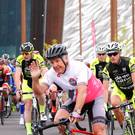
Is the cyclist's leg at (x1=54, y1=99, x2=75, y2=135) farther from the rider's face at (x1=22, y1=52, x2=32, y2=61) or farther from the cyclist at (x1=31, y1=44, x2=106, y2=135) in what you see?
the rider's face at (x1=22, y1=52, x2=32, y2=61)

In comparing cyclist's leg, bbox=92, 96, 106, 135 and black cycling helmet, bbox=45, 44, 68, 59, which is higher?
black cycling helmet, bbox=45, 44, 68, 59

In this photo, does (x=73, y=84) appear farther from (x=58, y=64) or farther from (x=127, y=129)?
(x=127, y=129)

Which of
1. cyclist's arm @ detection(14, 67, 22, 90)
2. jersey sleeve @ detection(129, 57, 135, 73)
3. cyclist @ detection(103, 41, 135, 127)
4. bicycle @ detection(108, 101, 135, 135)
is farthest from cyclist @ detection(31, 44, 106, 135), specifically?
cyclist's arm @ detection(14, 67, 22, 90)

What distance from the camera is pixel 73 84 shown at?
8.65 meters

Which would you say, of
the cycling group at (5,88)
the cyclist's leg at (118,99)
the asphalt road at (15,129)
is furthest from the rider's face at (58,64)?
the cycling group at (5,88)

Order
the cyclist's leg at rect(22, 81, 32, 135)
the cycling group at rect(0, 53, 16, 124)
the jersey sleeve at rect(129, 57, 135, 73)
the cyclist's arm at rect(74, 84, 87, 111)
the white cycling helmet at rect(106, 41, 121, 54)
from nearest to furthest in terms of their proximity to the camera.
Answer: the cyclist's arm at rect(74, 84, 87, 111)
the jersey sleeve at rect(129, 57, 135, 73)
the white cycling helmet at rect(106, 41, 121, 54)
the cyclist's leg at rect(22, 81, 32, 135)
the cycling group at rect(0, 53, 16, 124)

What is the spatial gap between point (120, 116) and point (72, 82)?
12.5ft

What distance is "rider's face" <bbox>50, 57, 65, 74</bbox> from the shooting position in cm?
829

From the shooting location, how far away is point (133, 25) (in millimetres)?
55062

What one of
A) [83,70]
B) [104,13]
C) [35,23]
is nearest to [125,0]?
[104,13]

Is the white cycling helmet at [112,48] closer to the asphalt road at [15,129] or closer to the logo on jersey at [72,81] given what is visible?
the logo on jersey at [72,81]

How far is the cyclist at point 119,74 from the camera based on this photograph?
1154 centimetres

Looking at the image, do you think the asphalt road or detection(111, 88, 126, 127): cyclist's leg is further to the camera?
the asphalt road

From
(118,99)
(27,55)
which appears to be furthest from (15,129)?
(118,99)
